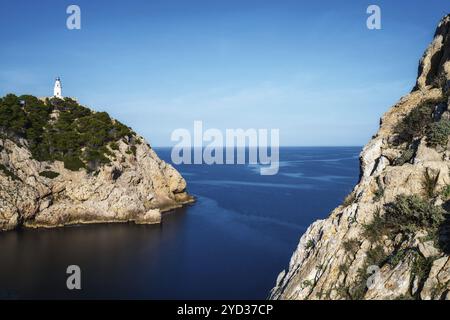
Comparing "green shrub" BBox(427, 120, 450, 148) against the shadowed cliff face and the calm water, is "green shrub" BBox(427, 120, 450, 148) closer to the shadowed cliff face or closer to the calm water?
the shadowed cliff face

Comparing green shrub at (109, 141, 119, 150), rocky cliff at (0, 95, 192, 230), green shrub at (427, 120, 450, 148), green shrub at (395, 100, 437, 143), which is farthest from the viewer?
green shrub at (109, 141, 119, 150)

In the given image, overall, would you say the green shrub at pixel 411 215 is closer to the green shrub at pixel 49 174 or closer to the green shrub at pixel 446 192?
the green shrub at pixel 446 192

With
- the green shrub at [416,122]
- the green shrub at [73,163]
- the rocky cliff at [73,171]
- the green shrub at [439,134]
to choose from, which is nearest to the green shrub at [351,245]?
the green shrub at [439,134]

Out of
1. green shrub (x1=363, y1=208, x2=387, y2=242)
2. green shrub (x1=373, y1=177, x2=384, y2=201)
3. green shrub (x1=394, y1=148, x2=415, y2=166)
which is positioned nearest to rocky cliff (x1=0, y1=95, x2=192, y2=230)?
green shrub (x1=394, y1=148, x2=415, y2=166)

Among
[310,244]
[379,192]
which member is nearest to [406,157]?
[379,192]
